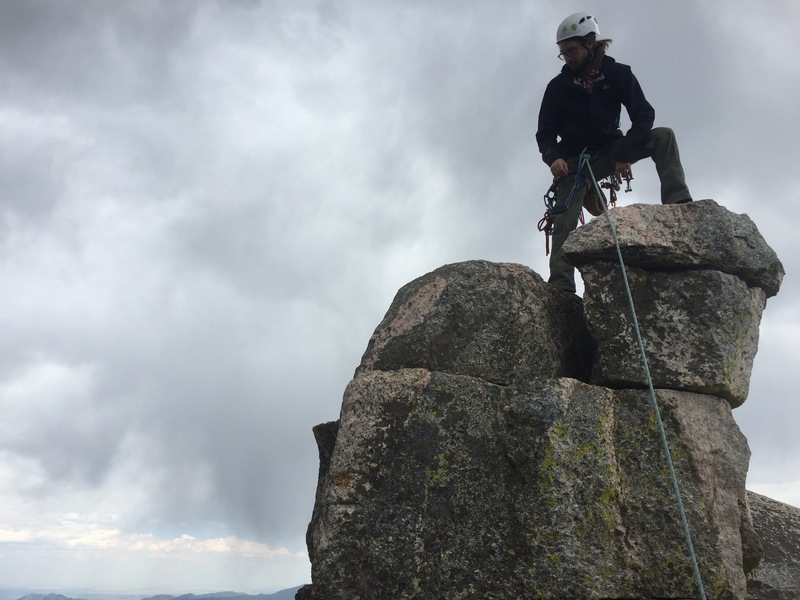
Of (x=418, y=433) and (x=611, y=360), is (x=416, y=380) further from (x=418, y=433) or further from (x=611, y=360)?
(x=611, y=360)

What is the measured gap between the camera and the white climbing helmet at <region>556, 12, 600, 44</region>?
1021cm

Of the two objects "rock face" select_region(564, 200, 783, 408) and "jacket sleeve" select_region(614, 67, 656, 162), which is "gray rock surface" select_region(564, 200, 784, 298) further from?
"jacket sleeve" select_region(614, 67, 656, 162)

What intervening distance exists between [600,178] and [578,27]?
2260 mm

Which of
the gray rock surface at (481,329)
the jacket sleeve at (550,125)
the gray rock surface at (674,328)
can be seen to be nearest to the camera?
the gray rock surface at (674,328)

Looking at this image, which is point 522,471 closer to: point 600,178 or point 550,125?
point 600,178

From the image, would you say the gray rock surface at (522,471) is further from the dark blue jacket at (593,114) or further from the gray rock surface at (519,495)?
the dark blue jacket at (593,114)

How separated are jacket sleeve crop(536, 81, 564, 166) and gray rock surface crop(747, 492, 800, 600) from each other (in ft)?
23.2

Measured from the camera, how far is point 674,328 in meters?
8.61

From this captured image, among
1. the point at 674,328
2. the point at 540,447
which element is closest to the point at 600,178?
the point at 674,328

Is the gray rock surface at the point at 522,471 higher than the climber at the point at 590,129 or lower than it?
lower

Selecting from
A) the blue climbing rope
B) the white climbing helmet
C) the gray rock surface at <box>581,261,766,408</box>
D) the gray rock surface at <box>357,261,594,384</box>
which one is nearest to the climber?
the white climbing helmet

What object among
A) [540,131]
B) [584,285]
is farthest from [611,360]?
[540,131]

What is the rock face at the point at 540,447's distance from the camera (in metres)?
7.50

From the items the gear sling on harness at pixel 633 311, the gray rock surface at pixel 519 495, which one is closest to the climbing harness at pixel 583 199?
the gear sling on harness at pixel 633 311
